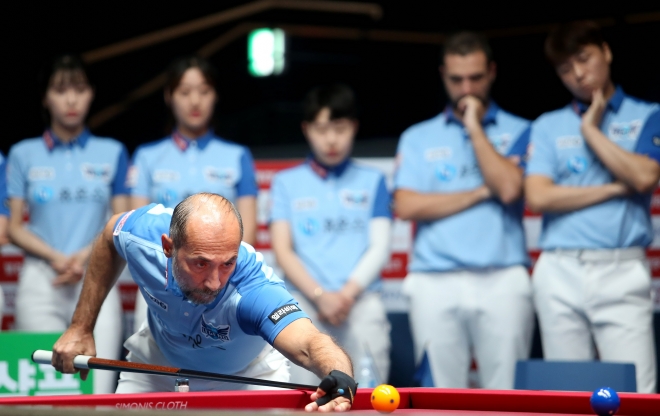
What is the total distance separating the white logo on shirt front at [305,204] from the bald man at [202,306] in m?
1.19

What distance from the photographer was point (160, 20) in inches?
232

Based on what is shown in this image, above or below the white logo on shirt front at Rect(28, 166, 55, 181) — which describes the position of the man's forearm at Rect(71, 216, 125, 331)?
below

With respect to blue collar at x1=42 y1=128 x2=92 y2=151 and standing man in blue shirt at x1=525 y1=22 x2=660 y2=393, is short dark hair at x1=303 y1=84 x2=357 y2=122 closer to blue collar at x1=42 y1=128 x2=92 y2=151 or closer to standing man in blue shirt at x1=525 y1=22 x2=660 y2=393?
standing man in blue shirt at x1=525 y1=22 x2=660 y2=393

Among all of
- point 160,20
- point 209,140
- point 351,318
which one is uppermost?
point 160,20

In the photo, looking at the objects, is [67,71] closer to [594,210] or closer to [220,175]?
[220,175]

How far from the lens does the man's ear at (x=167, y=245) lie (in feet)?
8.27

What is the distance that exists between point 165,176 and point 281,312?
6.22 feet

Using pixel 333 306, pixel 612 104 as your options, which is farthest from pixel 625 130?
pixel 333 306

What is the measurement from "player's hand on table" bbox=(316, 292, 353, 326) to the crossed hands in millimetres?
1152

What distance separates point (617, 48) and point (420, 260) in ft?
6.19

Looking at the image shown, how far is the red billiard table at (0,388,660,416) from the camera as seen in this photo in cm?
220

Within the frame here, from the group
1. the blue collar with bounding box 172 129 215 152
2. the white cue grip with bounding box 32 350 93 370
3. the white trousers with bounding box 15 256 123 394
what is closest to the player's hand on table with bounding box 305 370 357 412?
the white cue grip with bounding box 32 350 93 370

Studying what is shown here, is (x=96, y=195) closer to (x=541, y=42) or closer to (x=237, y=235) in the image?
(x=237, y=235)

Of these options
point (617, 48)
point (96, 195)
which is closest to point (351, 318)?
point (96, 195)
